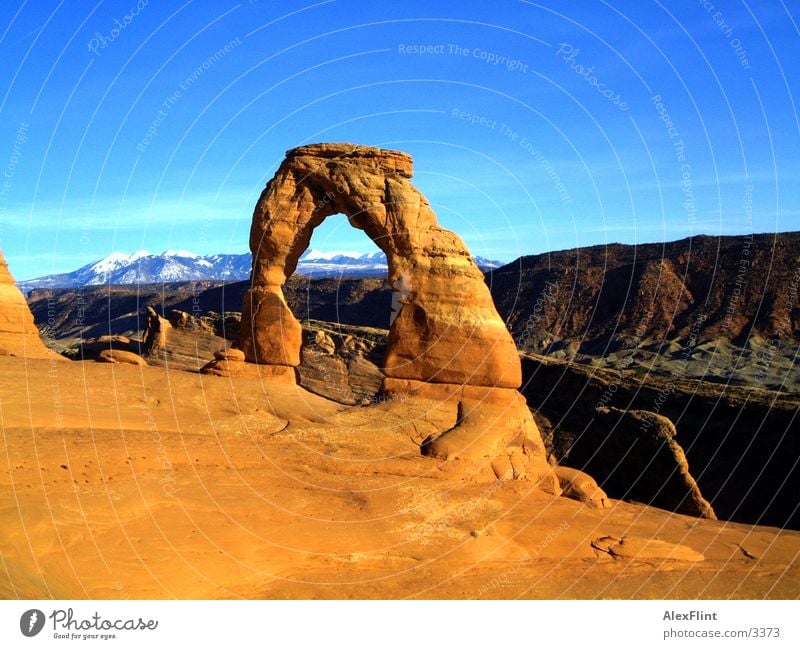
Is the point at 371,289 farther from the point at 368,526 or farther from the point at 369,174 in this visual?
the point at 368,526

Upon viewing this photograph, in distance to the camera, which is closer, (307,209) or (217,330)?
(307,209)

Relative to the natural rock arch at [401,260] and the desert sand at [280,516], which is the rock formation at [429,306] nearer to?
the natural rock arch at [401,260]

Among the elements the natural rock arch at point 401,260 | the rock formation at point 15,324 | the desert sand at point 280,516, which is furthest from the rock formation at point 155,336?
the desert sand at point 280,516

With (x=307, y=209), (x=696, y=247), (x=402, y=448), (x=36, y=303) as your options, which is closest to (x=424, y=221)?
(x=307, y=209)

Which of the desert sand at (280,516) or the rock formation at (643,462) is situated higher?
the desert sand at (280,516)

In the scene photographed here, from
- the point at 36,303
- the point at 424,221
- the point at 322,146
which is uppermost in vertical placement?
the point at 322,146
